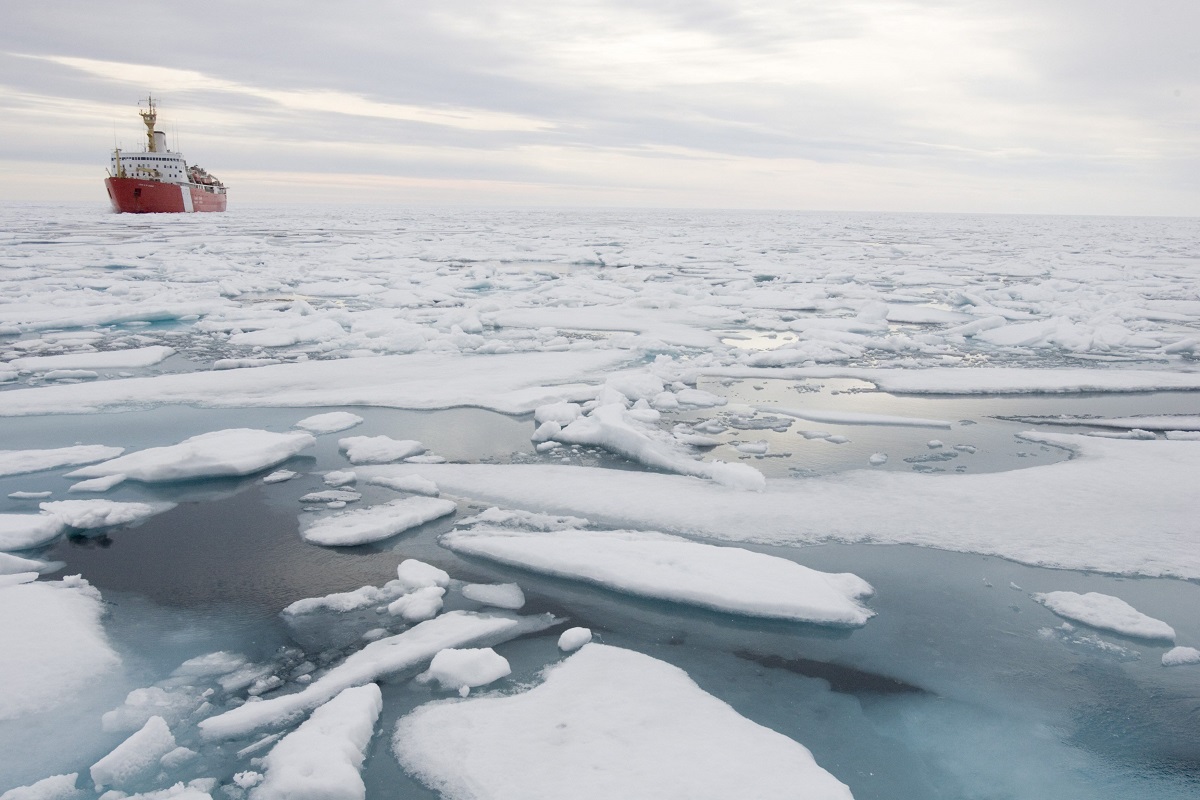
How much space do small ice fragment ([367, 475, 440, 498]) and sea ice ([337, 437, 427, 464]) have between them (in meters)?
0.35

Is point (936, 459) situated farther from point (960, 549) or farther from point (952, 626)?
point (952, 626)

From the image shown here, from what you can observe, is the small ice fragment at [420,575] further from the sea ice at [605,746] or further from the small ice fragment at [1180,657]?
the small ice fragment at [1180,657]

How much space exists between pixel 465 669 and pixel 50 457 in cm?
367

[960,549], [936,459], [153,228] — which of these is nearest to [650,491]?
[960,549]

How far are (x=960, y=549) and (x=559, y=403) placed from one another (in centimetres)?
310

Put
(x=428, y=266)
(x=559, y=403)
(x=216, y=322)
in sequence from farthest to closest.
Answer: (x=428, y=266) → (x=216, y=322) → (x=559, y=403)

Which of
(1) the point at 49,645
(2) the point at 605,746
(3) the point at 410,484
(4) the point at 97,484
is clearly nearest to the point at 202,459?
(4) the point at 97,484

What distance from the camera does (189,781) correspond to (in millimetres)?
2293

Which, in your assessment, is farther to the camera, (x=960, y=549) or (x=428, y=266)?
(x=428, y=266)

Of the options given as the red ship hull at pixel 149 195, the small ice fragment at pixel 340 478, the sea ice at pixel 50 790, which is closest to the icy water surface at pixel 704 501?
the sea ice at pixel 50 790

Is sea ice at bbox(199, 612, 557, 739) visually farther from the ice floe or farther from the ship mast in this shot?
the ship mast

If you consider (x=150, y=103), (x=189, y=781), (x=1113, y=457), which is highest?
(x=150, y=103)

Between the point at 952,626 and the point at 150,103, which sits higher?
the point at 150,103

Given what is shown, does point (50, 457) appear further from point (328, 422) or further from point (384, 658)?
point (384, 658)
